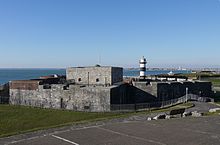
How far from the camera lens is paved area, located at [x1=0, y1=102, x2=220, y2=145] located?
43.8ft

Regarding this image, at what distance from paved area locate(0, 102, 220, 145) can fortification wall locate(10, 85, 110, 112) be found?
13.6 metres

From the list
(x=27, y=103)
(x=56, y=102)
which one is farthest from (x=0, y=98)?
(x=56, y=102)

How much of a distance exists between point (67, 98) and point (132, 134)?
67.1 ft

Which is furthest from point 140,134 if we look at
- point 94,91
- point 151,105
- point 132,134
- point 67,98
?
Result: point 67,98

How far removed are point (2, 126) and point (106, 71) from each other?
17.8 meters

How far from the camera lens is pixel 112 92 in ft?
103

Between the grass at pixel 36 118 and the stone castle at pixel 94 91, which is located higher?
the stone castle at pixel 94 91

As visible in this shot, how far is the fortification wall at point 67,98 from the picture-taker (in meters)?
31.5

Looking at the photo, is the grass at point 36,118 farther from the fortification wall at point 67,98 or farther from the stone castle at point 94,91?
the stone castle at point 94,91

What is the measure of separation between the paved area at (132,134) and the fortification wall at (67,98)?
13574 millimetres

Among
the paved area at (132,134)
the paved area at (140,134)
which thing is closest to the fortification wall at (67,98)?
the paved area at (132,134)

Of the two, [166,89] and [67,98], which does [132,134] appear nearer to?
[67,98]

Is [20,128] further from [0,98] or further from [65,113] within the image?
[0,98]

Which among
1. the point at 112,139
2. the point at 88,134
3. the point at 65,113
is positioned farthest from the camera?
the point at 65,113
